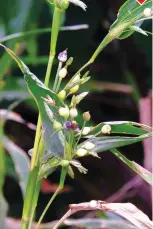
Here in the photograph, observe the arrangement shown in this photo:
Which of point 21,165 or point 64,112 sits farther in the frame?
point 21,165

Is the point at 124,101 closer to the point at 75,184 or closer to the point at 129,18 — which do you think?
the point at 75,184

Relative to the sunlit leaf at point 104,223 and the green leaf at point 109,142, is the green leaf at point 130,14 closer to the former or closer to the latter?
the green leaf at point 109,142

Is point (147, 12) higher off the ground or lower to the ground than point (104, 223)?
higher

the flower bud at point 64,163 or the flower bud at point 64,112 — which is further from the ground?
the flower bud at point 64,112

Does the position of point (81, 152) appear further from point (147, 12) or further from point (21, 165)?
A: point (21, 165)

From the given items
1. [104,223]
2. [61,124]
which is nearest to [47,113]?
[61,124]

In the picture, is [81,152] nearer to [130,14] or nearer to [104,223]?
[130,14]

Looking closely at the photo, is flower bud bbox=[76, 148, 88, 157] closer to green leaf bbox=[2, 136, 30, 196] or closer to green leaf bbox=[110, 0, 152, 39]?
green leaf bbox=[110, 0, 152, 39]

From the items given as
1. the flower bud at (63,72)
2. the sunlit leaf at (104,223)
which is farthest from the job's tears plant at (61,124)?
the sunlit leaf at (104,223)
